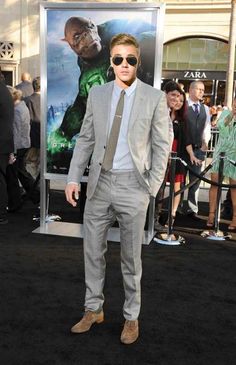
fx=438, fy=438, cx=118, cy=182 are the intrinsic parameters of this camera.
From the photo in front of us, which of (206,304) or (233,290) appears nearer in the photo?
(206,304)

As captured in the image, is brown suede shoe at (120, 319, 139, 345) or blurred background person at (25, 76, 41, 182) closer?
brown suede shoe at (120, 319, 139, 345)

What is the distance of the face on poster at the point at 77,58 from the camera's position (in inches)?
178

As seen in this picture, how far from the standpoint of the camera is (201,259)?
4.42m

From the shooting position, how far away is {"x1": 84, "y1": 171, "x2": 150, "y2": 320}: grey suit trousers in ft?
8.75

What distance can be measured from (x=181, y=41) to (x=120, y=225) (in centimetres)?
1601

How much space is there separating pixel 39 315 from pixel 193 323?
1093 mm

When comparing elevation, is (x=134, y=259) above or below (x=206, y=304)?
above

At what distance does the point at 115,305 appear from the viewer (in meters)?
3.31

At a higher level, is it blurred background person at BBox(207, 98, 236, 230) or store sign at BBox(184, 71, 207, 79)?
store sign at BBox(184, 71, 207, 79)

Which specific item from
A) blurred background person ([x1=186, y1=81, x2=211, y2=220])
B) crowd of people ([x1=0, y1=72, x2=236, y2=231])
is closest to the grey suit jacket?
crowd of people ([x1=0, y1=72, x2=236, y2=231])

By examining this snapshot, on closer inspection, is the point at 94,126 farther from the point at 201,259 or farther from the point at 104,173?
the point at 201,259

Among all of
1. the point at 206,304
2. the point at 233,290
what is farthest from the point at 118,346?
the point at 233,290

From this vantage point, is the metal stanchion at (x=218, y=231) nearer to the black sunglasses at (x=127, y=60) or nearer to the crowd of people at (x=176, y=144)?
the crowd of people at (x=176, y=144)

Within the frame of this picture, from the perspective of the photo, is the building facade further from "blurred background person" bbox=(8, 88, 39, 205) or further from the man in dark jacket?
the man in dark jacket
